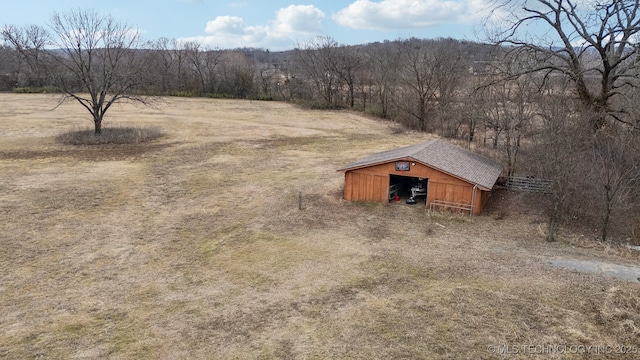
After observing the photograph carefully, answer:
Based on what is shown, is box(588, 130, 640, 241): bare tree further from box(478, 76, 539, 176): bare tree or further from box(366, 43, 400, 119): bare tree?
box(366, 43, 400, 119): bare tree

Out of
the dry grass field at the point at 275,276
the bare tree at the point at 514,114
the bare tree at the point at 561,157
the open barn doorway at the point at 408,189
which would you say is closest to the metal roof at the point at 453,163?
the open barn doorway at the point at 408,189

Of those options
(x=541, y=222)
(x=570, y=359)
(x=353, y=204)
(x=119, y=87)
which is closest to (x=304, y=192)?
(x=353, y=204)

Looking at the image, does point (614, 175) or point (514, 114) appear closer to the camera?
point (614, 175)

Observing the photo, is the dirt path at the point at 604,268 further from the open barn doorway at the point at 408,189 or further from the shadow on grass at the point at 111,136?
the shadow on grass at the point at 111,136

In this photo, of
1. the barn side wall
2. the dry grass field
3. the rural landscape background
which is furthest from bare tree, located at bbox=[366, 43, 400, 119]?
the barn side wall

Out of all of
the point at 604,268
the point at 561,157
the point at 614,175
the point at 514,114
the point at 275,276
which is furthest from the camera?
the point at 514,114

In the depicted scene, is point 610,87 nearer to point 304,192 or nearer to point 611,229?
point 611,229

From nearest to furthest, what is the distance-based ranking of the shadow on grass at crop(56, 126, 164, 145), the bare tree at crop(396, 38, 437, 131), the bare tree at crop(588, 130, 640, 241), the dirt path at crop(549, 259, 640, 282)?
the dirt path at crop(549, 259, 640, 282) → the bare tree at crop(588, 130, 640, 241) → the shadow on grass at crop(56, 126, 164, 145) → the bare tree at crop(396, 38, 437, 131)

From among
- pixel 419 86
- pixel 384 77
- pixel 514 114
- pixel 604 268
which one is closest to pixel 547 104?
pixel 514 114

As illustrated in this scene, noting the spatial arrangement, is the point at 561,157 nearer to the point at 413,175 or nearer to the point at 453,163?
the point at 453,163
